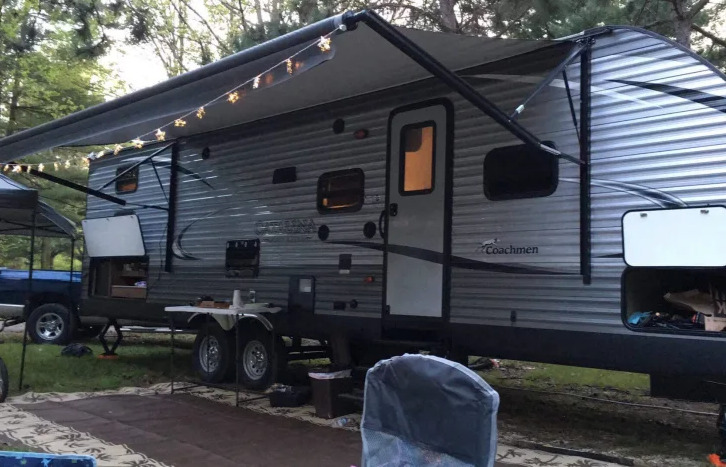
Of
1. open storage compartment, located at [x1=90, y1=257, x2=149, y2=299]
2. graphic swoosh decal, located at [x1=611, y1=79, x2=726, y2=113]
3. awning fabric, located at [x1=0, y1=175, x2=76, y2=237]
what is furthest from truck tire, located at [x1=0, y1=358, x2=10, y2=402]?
graphic swoosh decal, located at [x1=611, y1=79, x2=726, y2=113]

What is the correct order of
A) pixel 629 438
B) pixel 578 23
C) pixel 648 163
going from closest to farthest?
pixel 648 163
pixel 629 438
pixel 578 23

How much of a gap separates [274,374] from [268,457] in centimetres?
223

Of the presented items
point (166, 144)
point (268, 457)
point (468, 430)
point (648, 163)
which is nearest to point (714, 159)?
point (648, 163)

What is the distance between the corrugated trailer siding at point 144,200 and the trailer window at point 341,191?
110 inches

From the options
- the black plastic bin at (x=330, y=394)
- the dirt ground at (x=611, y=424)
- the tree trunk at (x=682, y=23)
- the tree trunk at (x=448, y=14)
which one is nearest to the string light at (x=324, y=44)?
the black plastic bin at (x=330, y=394)

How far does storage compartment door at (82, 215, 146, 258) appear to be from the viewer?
8836mm

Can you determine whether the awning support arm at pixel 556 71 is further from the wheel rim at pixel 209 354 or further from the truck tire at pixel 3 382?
Answer: the truck tire at pixel 3 382

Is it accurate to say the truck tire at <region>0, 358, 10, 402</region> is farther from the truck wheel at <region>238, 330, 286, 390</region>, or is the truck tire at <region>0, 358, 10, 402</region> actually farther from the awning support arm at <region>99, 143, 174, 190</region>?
the awning support arm at <region>99, 143, 174, 190</region>

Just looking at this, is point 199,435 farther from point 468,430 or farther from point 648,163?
point 648,163

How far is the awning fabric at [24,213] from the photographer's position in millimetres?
6867

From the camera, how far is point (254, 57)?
4.21m

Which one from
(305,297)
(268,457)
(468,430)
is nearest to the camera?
(468,430)

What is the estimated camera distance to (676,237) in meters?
4.25

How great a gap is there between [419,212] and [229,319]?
2744 mm
